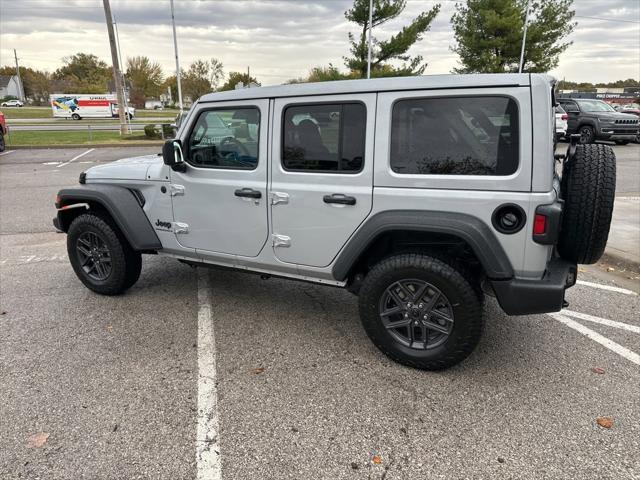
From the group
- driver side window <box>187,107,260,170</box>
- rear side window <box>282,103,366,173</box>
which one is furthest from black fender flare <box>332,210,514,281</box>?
driver side window <box>187,107,260,170</box>

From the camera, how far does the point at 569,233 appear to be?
9.16 ft

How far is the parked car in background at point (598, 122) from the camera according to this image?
16.6m

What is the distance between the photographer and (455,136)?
2.72m

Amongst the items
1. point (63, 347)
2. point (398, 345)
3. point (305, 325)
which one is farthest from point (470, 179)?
point (63, 347)

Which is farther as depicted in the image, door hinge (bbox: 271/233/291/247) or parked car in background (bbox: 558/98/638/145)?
parked car in background (bbox: 558/98/638/145)

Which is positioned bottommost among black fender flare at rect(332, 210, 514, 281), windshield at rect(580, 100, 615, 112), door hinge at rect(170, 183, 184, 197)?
black fender flare at rect(332, 210, 514, 281)

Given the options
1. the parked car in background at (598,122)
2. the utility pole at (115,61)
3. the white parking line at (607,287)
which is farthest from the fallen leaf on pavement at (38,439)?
the utility pole at (115,61)

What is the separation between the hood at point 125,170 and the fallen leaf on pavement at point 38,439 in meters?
2.12

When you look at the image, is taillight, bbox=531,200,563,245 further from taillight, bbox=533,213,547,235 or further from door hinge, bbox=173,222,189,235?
door hinge, bbox=173,222,189,235

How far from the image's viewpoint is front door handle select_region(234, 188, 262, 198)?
10.9ft

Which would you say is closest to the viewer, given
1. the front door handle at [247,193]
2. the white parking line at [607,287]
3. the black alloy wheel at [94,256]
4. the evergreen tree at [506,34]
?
the front door handle at [247,193]

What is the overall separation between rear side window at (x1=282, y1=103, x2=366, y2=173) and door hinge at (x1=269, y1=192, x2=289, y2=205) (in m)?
0.19

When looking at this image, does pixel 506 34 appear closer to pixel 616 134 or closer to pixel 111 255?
pixel 616 134

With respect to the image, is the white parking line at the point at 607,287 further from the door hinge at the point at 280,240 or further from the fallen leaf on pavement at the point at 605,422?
the door hinge at the point at 280,240
